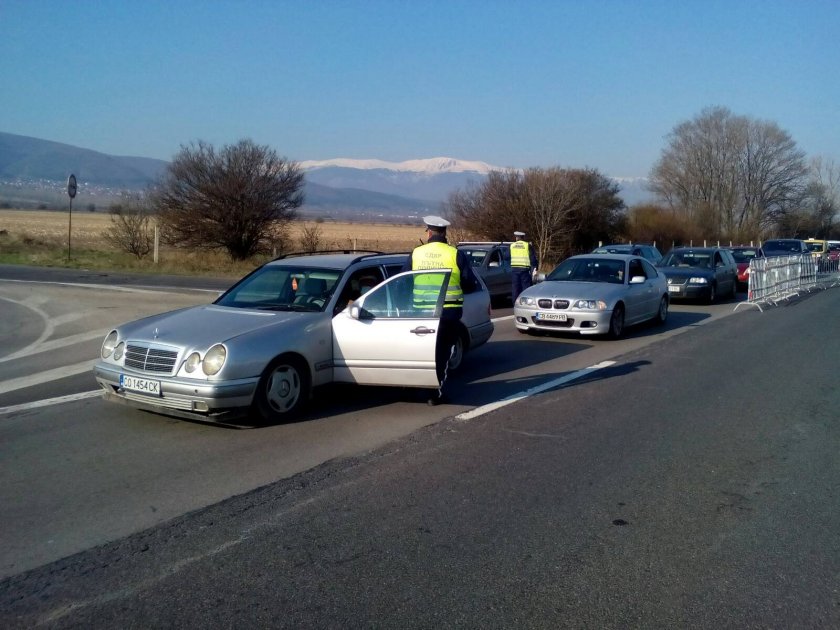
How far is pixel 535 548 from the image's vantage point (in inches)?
181

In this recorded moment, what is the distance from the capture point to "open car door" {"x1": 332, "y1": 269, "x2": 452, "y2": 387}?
25.4 feet

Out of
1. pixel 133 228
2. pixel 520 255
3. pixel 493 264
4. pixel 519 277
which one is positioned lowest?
pixel 519 277

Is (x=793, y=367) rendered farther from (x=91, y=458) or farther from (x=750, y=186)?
(x=750, y=186)

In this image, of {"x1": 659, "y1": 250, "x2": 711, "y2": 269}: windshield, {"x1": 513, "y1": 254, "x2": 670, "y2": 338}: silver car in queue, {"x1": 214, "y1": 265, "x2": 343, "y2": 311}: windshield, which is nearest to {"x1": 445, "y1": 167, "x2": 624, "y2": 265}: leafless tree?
{"x1": 659, "y1": 250, "x2": 711, "y2": 269}: windshield

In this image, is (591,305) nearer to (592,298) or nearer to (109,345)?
(592,298)

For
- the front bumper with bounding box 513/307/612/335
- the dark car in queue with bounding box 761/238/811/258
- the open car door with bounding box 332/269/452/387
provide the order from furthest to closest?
the dark car in queue with bounding box 761/238/811/258 → the front bumper with bounding box 513/307/612/335 → the open car door with bounding box 332/269/452/387

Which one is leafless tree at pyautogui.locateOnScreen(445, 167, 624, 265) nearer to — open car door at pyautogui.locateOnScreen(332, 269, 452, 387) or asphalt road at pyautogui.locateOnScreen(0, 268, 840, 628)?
asphalt road at pyautogui.locateOnScreen(0, 268, 840, 628)

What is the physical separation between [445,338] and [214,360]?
2390 millimetres

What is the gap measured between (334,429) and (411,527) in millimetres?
2523

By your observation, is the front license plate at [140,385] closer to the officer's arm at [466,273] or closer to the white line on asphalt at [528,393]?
the white line on asphalt at [528,393]

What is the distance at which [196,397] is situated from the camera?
6707 mm

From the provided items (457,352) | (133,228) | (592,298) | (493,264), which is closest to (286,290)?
(457,352)

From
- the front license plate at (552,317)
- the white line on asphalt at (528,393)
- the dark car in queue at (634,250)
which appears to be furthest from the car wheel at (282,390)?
the dark car in queue at (634,250)

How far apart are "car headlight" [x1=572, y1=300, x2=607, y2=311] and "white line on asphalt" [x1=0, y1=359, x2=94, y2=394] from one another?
24.7 feet
